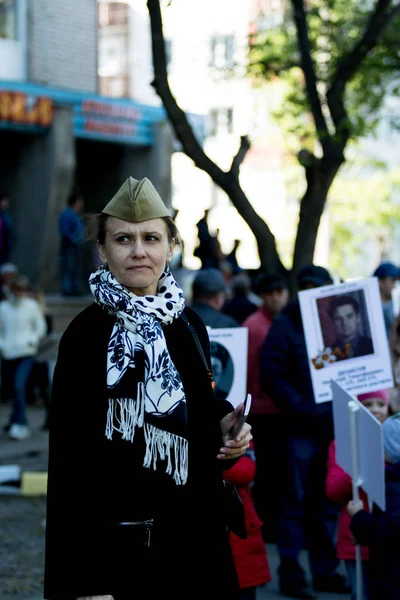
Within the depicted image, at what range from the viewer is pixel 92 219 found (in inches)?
141

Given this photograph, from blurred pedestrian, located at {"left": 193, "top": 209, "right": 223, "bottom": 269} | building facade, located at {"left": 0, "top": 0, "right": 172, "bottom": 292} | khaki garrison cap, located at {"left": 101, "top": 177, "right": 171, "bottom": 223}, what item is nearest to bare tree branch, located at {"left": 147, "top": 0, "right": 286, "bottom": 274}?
khaki garrison cap, located at {"left": 101, "top": 177, "right": 171, "bottom": 223}

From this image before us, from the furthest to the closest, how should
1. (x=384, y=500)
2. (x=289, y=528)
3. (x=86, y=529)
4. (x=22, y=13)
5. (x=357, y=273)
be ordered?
1. (x=357, y=273)
2. (x=22, y=13)
3. (x=289, y=528)
4. (x=384, y=500)
5. (x=86, y=529)

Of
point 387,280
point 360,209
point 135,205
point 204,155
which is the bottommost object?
point 135,205

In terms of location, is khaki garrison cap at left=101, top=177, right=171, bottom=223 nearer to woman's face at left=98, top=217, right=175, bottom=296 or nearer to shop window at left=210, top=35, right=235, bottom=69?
woman's face at left=98, top=217, right=175, bottom=296

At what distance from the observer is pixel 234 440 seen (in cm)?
343

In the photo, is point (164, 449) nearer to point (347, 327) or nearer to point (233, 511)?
point (233, 511)

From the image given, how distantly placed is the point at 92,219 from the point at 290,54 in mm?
12039

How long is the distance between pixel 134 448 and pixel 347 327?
12.5 feet

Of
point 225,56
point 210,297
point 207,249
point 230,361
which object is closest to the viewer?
point 230,361

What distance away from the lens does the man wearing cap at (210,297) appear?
750cm

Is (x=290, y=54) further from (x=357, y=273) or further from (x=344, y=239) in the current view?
(x=357, y=273)

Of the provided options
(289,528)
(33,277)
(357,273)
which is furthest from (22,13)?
(357,273)

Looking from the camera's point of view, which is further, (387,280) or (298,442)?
(387,280)

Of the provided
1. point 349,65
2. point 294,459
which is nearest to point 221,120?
point 349,65
